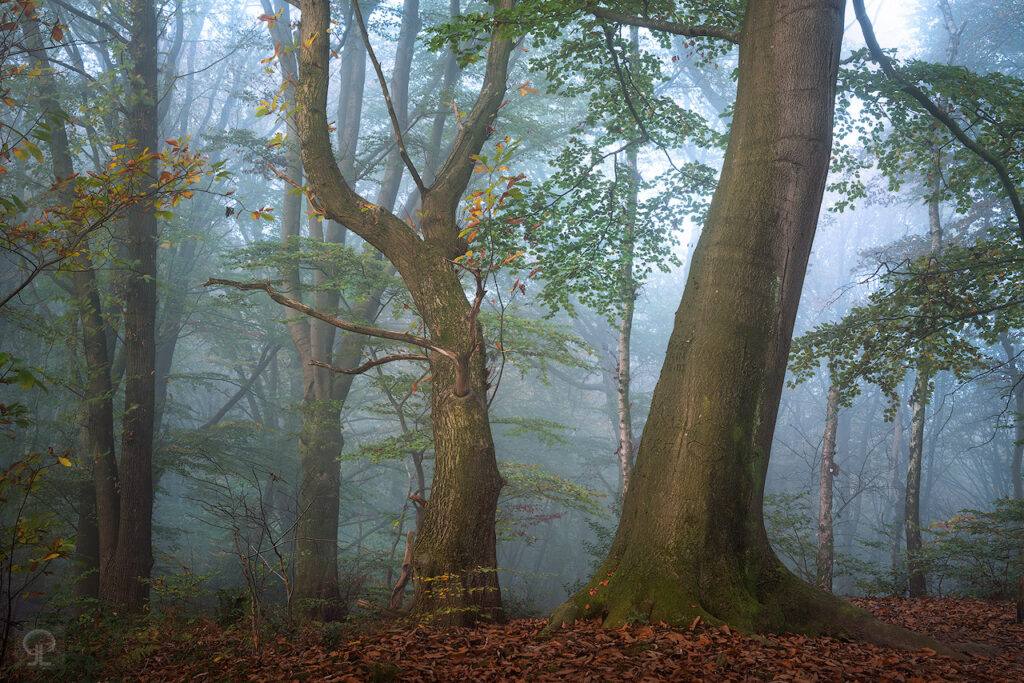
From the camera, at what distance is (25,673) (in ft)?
14.5

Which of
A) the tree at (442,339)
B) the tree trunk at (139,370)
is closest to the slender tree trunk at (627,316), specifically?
the tree at (442,339)

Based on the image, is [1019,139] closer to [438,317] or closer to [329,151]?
[438,317]

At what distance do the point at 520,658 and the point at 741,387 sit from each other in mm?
2369

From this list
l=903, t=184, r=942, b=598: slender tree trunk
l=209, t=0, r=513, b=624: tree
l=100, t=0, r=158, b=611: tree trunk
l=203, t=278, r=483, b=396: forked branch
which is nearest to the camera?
l=203, t=278, r=483, b=396: forked branch

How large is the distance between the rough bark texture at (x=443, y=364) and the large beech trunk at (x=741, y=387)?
35.9 inches

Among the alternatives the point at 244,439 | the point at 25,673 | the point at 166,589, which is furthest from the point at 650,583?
the point at 244,439

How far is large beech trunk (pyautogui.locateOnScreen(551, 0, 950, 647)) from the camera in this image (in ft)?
14.1

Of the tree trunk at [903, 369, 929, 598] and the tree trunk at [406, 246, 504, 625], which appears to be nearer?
the tree trunk at [406, 246, 504, 625]

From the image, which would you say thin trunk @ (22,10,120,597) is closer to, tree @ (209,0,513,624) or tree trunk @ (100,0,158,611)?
tree trunk @ (100,0,158,611)

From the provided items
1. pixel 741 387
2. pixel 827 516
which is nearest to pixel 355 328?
pixel 741 387

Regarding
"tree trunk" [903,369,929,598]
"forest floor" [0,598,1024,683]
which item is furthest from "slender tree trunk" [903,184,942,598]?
"forest floor" [0,598,1024,683]

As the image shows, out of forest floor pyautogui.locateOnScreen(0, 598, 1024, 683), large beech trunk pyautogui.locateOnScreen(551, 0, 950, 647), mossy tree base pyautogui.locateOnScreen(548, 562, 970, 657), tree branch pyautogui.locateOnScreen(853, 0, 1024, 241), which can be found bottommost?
forest floor pyautogui.locateOnScreen(0, 598, 1024, 683)

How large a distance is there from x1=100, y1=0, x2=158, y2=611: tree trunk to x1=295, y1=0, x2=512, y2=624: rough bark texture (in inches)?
146

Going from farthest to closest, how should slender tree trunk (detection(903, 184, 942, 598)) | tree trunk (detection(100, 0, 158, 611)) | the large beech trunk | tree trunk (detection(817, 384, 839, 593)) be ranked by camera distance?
1. tree trunk (detection(817, 384, 839, 593))
2. slender tree trunk (detection(903, 184, 942, 598))
3. tree trunk (detection(100, 0, 158, 611))
4. the large beech trunk
